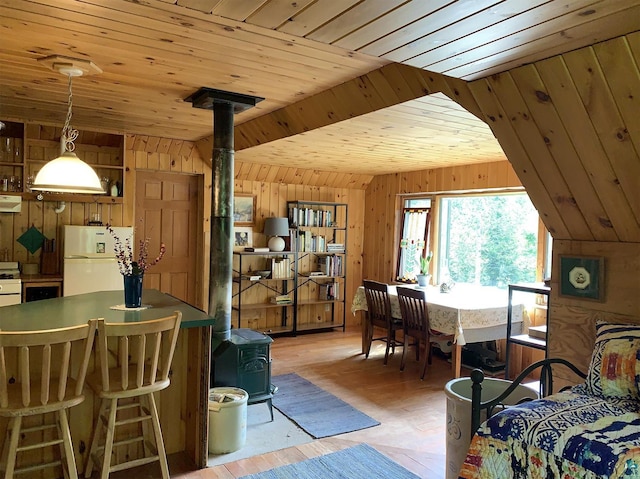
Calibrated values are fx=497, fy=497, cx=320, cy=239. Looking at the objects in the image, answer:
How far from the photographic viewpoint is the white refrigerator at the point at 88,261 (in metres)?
4.55

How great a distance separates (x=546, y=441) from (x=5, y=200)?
4.54 m

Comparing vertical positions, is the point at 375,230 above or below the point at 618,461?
above

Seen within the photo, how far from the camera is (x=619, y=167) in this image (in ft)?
7.36

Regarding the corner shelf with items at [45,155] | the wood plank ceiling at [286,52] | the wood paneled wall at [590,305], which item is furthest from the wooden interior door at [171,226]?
the wood paneled wall at [590,305]

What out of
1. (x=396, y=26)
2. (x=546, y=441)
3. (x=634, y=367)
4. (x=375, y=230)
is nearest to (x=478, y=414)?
(x=546, y=441)

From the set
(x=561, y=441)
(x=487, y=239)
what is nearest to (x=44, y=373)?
(x=561, y=441)

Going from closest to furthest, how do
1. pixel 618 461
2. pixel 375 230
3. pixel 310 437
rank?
pixel 618 461
pixel 310 437
pixel 375 230

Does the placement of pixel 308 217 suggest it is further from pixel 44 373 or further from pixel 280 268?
pixel 44 373

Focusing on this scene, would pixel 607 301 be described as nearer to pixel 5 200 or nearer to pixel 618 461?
pixel 618 461

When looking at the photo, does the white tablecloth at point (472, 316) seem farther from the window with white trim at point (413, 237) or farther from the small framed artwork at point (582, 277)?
the small framed artwork at point (582, 277)

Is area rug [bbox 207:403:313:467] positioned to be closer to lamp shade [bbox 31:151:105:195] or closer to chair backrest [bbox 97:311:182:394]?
chair backrest [bbox 97:311:182:394]

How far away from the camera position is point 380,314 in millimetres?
5293

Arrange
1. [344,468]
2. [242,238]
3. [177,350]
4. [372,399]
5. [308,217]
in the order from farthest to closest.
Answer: [308,217] → [242,238] → [372,399] → [177,350] → [344,468]

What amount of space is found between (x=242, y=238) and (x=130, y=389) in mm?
3864
